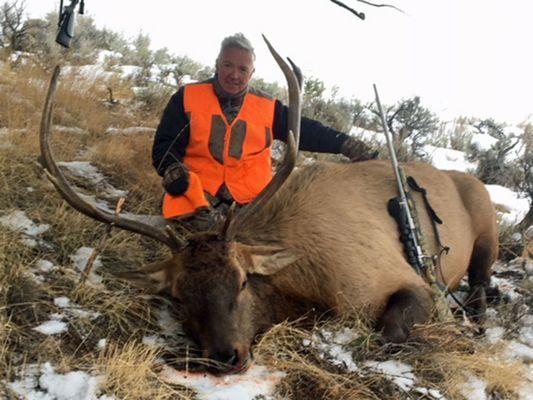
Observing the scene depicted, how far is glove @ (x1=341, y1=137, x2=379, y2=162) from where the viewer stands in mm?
5121

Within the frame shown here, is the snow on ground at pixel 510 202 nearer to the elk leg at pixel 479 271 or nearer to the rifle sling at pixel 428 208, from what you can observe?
the elk leg at pixel 479 271

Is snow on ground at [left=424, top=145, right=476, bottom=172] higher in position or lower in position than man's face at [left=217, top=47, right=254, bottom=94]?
lower

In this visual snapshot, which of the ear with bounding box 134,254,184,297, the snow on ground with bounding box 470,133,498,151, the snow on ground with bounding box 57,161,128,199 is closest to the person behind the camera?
the ear with bounding box 134,254,184,297

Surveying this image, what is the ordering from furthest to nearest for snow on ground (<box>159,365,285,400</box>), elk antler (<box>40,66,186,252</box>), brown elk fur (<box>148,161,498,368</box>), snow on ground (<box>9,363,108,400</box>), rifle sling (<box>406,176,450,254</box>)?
rifle sling (<box>406,176,450,254</box>), elk antler (<box>40,66,186,252</box>), brown elk fur (<box>148,161,498,368</box>), snow on ground (<box>159,365,285,400</box>), snow on ground (<box>9,363,108,400</box>)

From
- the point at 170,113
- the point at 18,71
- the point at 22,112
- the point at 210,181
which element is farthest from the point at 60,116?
the point at 210,181

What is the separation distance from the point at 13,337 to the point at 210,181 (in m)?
2.25

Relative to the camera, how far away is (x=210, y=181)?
4852 mm

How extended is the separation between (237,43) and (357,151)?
1423 mm

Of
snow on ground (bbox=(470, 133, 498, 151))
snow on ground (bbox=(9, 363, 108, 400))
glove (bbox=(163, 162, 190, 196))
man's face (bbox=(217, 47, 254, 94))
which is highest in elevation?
man's face (bbox=(217, 47, 254, 94))

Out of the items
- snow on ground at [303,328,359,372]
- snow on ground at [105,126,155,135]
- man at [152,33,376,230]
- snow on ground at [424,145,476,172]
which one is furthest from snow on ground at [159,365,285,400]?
snow on ground at [424,145,476,172]

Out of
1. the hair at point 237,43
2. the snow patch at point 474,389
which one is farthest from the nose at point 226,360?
the hair at point 237,43

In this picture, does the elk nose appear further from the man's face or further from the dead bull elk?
the man's face

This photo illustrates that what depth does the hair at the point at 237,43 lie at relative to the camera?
5020mm

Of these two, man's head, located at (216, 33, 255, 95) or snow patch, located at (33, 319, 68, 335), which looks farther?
man's head, located at (216, 33, 255, 95)
